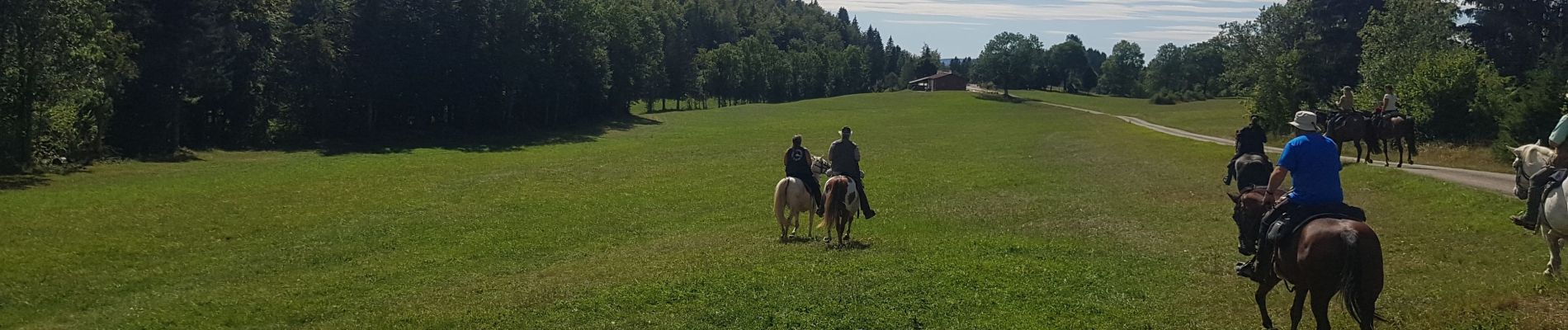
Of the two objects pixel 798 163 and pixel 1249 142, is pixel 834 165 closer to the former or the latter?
pixel 798 163

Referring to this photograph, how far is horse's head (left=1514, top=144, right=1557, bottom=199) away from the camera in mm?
12914

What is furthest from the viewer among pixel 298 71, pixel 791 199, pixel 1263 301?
pixel 298 71

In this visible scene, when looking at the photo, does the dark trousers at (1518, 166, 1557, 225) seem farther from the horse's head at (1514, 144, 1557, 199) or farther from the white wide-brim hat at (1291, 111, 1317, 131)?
the white wide-brim hat at (1291, 111, 1317, 131)

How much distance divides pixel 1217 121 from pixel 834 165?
61456 millimetres

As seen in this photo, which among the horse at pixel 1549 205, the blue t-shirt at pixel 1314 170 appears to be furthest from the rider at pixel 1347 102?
the blue t-shirt at pixel 1314 170

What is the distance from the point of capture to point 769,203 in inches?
1060

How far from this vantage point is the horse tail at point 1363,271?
8445 mm

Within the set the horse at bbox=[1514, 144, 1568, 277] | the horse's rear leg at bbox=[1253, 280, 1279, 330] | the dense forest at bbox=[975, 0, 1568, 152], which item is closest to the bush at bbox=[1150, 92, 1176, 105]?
the dense forest at bbox=[975, 0, 1568, 152]

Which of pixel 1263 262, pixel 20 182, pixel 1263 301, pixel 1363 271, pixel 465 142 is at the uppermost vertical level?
pixel 1363 271

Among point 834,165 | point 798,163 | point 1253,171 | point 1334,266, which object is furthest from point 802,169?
point 1334,266

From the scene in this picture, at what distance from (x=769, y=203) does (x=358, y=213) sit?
10575 mm

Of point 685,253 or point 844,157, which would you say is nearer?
point 685,253

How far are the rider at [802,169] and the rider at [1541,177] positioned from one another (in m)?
10.4

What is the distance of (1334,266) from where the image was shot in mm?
8648
